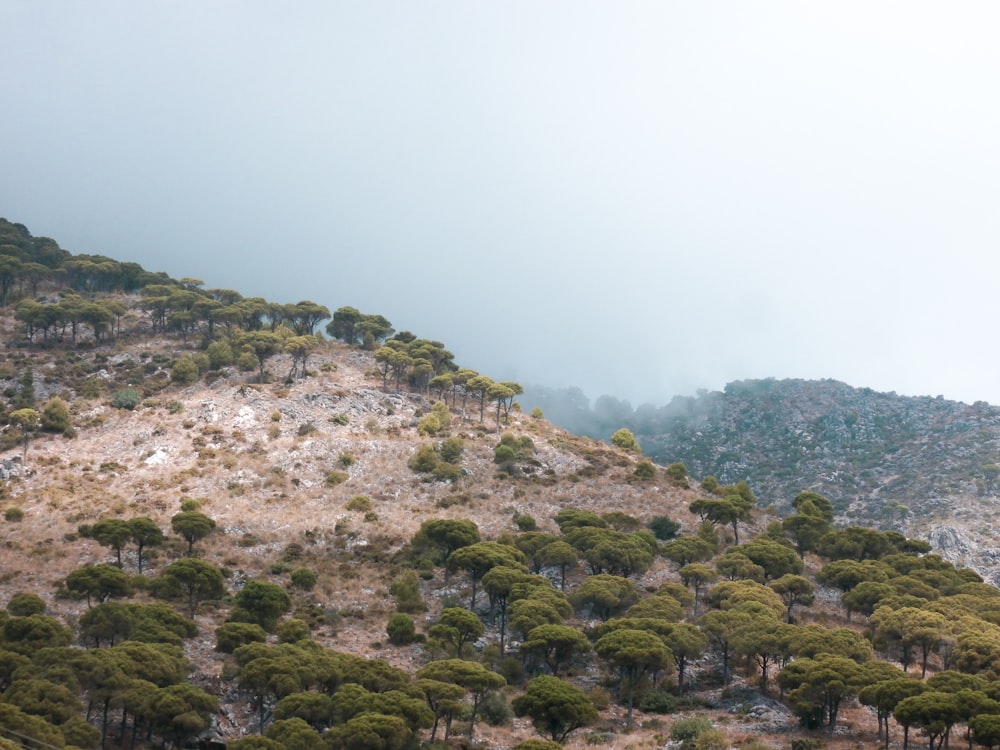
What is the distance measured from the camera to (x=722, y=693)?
48719mm

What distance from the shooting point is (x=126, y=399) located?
88.4 meters

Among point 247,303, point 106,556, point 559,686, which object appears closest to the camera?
point 559,686

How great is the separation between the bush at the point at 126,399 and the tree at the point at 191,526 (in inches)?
1212

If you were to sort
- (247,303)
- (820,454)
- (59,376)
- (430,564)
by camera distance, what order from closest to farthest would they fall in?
(430,564), (59,376), (247,303), (820,454)

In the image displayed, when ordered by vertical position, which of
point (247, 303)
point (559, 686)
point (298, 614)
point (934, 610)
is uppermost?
point (247, 303)

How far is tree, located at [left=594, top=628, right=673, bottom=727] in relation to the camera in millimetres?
44500

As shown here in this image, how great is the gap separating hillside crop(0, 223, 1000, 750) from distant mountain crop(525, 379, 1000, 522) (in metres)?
26.5

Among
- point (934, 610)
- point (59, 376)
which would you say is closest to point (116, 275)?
point (59, 376)

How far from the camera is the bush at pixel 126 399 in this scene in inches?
3467

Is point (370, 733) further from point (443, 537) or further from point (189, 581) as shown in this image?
point (443, 537)

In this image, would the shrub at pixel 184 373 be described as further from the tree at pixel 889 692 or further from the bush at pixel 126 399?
the tree at pixel 889 692

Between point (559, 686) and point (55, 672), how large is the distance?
76.6ft

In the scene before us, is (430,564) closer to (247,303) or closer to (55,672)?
(55,672)

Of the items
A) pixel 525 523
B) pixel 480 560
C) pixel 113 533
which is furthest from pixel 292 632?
pixel 525 523
